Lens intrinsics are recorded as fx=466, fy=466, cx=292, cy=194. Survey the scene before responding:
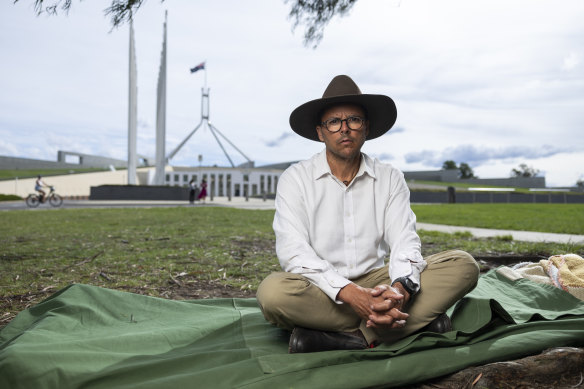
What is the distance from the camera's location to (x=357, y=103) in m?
2.52

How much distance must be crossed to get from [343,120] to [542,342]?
1410mm

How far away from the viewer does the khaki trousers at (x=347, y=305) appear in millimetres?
2189

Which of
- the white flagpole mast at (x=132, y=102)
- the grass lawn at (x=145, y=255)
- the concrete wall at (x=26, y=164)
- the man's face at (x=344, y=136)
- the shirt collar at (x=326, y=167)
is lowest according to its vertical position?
the grass lawn at (x=145, y=255)

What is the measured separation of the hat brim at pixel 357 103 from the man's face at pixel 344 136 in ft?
0.13

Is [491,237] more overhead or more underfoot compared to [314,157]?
more underfoot

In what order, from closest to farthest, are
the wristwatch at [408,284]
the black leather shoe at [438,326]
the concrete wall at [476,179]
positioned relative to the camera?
1. the wristwatch at [408,284]
2. the black leather shoe at [438,326]
3. the concrete wall at [476,179]

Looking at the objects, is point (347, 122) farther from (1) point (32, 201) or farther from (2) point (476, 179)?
(2) point (476, 179)

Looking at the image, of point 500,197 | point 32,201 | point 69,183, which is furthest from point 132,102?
point 500,197

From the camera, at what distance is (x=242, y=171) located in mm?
54094

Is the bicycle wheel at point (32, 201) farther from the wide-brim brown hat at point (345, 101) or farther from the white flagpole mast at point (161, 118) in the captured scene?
the wide-brim brown hat at point (345, 101)

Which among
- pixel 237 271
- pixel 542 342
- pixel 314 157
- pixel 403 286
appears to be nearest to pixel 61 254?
pixel 237 271

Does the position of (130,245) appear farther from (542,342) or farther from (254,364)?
(542,342)

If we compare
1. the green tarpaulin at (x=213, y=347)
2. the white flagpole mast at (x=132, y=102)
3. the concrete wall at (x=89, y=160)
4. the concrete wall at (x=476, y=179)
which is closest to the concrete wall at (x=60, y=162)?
the concrete wall at (x=89, y=160)

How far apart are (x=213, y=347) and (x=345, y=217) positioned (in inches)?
36.8
